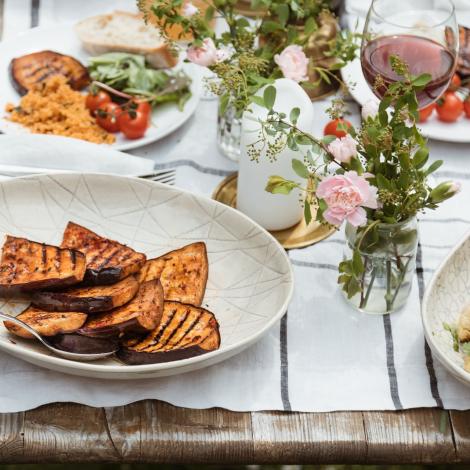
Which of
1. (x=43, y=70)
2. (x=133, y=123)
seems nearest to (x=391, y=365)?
(x=133, y=123)

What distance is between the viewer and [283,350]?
5.70 feet

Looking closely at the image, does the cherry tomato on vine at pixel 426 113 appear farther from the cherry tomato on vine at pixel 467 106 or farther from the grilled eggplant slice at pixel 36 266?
the grilled eggplant slice at pixel 36 266

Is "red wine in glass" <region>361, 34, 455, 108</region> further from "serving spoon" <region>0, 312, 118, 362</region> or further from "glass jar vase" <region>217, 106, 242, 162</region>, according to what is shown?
"serving spoon" <region>0, 312, 118, 362</region>

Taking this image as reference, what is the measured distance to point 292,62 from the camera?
6.19ft

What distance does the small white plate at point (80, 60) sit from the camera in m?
2.26

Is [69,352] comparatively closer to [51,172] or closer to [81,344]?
[81,344]

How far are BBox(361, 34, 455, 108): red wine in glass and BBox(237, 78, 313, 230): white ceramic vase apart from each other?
20cm

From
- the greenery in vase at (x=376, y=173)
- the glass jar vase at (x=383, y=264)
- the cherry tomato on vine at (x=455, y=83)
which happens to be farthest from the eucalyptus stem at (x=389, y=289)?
the cherry tomato on vine at (x=455, y=83)

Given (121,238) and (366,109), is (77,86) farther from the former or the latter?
(366,109)

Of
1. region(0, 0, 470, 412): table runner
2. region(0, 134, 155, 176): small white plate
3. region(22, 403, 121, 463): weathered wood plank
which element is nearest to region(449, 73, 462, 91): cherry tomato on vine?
region(0, 0, 470, 412): table runner

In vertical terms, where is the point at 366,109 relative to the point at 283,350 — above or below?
above

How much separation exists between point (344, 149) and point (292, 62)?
448 millimetres

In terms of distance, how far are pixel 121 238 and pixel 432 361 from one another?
2.40 ft

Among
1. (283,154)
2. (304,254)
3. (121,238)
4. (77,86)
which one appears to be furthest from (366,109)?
(77,86)
